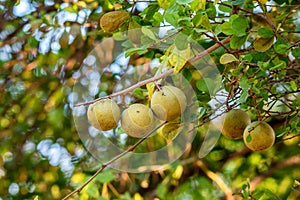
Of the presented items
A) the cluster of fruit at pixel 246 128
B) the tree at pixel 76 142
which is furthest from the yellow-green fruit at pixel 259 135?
the tree at pixel 76 142

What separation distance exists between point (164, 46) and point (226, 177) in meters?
1.06

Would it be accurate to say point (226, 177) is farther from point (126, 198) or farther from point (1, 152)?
point (1, 152)

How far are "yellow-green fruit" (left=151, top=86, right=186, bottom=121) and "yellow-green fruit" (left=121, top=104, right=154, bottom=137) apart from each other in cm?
1

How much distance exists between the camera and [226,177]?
179cm

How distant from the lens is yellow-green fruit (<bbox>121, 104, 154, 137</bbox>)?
696 mm

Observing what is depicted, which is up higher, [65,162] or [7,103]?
[7,103]

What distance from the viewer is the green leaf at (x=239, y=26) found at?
0.68 m

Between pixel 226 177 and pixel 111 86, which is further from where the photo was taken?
pixel 226 177

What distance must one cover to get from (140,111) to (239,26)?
0.51 ft

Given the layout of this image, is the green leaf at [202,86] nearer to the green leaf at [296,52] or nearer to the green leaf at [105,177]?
the green leaf at [296,52]

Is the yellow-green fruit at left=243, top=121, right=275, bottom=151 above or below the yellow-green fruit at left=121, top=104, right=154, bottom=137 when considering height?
below

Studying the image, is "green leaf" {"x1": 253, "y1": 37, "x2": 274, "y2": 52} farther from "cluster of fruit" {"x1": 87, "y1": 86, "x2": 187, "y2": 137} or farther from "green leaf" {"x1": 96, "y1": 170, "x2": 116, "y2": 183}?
"green leaf" {"x1": 96, "y1": 170, "x2": 116, "y2": 183}

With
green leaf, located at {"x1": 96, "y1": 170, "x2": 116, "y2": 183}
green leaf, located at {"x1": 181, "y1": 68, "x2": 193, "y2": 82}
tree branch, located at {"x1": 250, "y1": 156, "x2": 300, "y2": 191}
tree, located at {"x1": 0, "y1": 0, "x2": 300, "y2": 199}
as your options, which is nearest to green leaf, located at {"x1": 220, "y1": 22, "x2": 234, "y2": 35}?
green leaf, located at {"x1": 181, "y1": 68, "x2": 193, "y2": 82}

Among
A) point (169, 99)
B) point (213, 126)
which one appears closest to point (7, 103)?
point (213, 126)
